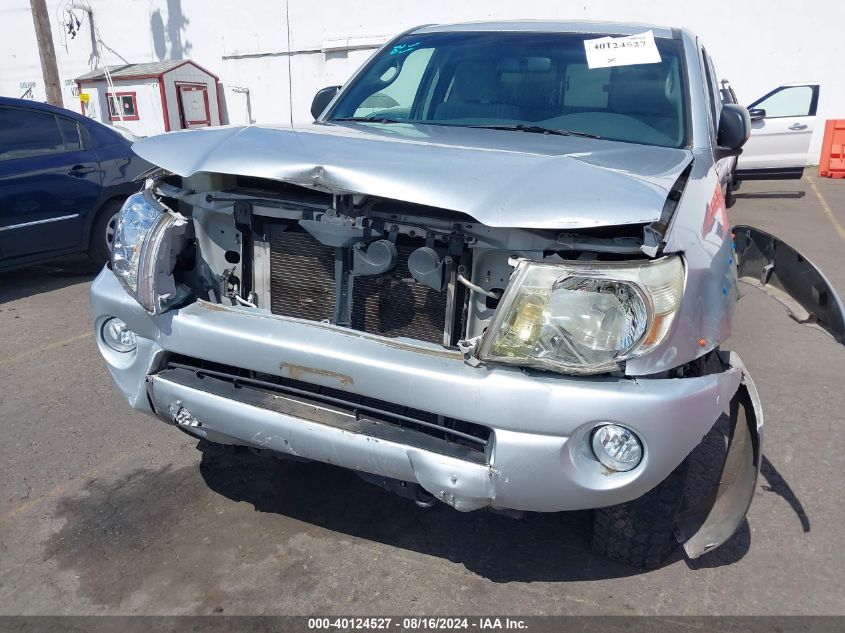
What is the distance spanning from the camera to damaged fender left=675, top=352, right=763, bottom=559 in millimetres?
2328

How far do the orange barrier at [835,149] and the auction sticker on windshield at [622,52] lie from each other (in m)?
12.7

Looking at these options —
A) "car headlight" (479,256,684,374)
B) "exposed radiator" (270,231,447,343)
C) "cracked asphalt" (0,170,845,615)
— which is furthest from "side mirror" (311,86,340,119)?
"car headlight" (479,256,684,374)

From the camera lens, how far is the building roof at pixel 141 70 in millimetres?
16016

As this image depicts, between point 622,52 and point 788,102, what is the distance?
386 inches

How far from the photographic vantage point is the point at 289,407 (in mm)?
2293

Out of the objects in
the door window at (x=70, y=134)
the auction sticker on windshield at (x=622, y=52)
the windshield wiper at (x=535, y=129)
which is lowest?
the door window at (x=70, y=134)

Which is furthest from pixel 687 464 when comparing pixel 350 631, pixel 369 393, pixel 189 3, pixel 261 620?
pixel 189 3

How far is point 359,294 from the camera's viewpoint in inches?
94.2

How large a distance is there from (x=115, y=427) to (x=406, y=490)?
1995 mm

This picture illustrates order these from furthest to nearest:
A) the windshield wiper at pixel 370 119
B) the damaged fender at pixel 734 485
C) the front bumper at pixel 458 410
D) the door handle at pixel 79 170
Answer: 1. the door handle at pixel 79 170
2. the windshield wiper at pixel 370 119
3. the damaged fender at pixel 734 485
4. the front bumper at pixel 458 410

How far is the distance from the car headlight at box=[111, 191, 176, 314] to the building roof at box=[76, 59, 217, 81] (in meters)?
14.9

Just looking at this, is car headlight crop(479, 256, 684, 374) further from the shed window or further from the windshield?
the shed window

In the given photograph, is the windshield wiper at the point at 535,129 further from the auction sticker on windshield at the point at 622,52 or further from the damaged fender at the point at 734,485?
the damaged fender at the point at 734,485

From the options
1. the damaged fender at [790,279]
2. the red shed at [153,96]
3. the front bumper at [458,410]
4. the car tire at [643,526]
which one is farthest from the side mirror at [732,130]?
the red shed at [153,96]
